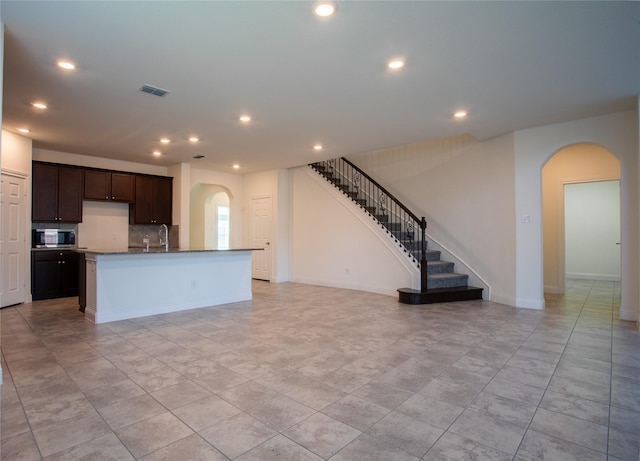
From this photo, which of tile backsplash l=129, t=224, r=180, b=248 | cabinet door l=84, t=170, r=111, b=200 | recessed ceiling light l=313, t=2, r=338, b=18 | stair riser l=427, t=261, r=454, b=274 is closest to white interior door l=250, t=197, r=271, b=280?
tile backsplash l=129, t=224, r=180, b=248

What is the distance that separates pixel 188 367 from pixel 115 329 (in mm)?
1891

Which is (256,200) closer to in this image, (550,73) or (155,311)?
(155,311)

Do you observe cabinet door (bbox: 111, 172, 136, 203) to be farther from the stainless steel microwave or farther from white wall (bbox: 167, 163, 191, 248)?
the stainless steel microwave

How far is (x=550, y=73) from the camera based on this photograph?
352 centimetres

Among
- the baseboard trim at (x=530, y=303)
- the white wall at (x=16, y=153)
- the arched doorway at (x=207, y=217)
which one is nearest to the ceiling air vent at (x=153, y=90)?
the white wall at (x=16, y=153)

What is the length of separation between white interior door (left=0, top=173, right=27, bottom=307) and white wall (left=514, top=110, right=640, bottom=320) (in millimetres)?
8282

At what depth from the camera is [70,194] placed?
6.83m

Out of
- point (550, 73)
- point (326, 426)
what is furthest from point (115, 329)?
point (550, 73)

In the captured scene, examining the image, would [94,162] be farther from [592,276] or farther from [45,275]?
[592,276]

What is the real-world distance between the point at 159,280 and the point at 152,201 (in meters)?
3.50

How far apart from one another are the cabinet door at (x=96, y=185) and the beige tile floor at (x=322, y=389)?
10.3 feet

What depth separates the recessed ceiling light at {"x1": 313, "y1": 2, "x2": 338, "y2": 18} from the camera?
8.01 feet

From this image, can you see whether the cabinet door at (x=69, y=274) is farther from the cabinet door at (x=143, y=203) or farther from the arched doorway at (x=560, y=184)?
the arched doorway at (x=560, y=184)

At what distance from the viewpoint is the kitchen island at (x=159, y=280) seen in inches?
187
